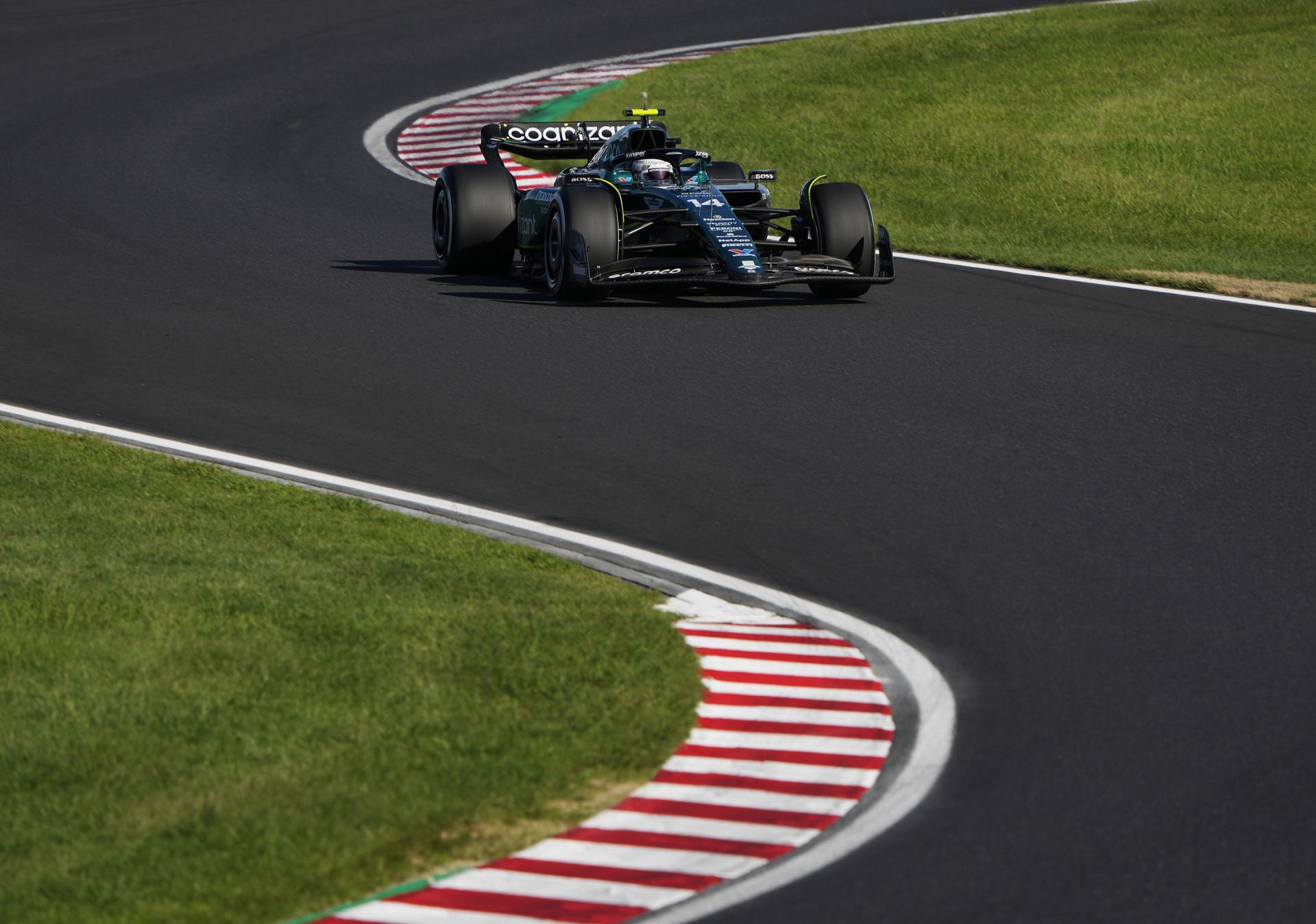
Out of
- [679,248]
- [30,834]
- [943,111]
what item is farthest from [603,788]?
[943,111]

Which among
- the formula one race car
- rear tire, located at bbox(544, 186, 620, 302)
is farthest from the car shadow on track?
rear tire, located at bbox(544, 186, 620, 302)

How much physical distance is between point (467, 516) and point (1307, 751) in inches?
156

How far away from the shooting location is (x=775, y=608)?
707 centimetres

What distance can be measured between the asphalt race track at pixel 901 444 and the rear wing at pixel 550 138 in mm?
1215

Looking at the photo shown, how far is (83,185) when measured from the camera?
707 inches

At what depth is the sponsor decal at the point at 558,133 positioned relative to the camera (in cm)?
1531

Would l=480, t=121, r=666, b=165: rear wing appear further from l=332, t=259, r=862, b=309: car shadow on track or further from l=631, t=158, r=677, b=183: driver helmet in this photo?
l=631, t=158, r=677, b=183: driver helmet

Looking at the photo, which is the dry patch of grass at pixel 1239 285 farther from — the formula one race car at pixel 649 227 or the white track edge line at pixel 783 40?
the formula one race car at pixel 649 227

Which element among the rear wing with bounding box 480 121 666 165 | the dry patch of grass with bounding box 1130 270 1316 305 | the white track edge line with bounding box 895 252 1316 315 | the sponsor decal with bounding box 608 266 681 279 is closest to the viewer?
the sponsor decal with bounding box 608 266 681 279

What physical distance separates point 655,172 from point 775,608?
23.8 ft

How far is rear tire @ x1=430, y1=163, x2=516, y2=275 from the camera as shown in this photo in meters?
14.4

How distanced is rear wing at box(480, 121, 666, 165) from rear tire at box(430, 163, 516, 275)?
0.56m

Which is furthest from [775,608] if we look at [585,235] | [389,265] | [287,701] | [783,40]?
[783,40]

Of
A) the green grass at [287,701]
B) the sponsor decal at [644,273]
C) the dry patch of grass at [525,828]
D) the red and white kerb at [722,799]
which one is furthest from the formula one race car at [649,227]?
Answer: the dry patch of grass at [525,828]
